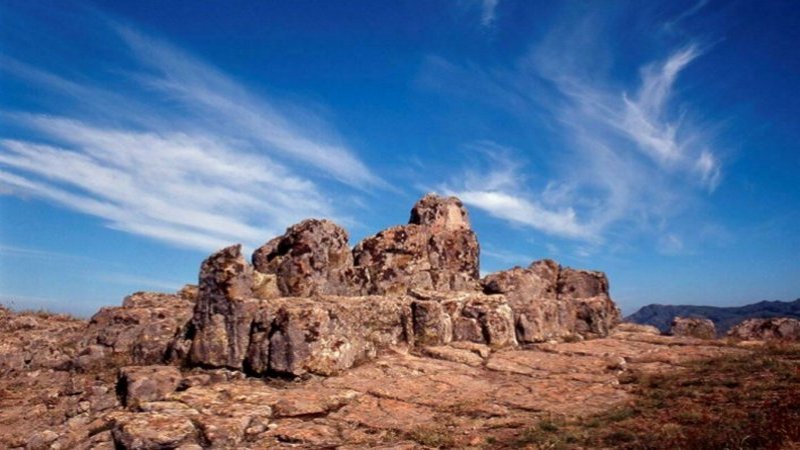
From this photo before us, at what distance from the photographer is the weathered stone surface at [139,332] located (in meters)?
21.9

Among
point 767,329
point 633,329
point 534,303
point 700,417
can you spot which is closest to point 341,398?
point 700,417

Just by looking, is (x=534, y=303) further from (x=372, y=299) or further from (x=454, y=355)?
(x=372, y=299)

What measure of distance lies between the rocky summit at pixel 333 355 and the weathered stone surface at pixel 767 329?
0.57 feet

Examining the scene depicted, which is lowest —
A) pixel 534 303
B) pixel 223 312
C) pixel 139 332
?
pixel 139 332

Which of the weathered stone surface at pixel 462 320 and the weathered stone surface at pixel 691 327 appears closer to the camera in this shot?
the weathered stone surface at pixel 462 320

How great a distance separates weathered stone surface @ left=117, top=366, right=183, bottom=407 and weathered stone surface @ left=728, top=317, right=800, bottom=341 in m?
30.6

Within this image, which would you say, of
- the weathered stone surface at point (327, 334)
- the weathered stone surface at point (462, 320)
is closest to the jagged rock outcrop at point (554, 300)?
the weathered stone surface at point (462, 320)

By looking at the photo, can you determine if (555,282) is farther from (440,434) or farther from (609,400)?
(440,434)

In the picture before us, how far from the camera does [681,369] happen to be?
64.1ft

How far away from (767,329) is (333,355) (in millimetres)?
27560

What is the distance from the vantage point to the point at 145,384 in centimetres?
1730

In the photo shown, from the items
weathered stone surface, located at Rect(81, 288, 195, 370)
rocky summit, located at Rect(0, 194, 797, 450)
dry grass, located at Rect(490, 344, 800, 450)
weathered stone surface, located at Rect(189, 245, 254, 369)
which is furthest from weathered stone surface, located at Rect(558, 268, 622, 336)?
weathered stone surface, located at Rect(81, 288, 195, 370)

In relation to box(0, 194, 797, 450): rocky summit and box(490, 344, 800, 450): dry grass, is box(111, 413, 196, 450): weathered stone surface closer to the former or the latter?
box(0, 194, 797, 450): rocky summit

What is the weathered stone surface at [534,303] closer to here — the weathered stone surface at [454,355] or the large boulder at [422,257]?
the large boulder at [422,257]
